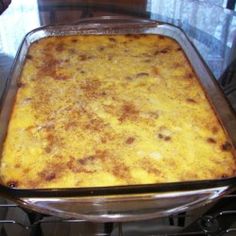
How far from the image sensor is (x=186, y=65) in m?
1.16

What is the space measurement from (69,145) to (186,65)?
0.53 metres

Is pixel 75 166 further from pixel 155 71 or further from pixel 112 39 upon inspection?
pixel 112 39

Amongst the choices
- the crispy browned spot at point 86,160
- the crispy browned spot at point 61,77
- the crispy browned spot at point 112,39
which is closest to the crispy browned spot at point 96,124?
the crispy browned spot at point 86,160

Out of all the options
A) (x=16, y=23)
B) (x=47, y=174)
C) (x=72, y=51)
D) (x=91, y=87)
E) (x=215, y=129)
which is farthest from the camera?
(x=16, y=23)

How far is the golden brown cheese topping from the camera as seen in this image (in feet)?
2.56

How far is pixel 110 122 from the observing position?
3.01 ft

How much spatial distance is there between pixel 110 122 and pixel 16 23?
81 centimetres

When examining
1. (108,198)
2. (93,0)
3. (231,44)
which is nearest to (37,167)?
(108,198)

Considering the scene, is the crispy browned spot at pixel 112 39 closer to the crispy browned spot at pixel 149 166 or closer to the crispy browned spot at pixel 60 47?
the crispy browned spot at pixel 60 47

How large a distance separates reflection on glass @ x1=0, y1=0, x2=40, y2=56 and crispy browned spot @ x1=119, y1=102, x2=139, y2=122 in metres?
0.55

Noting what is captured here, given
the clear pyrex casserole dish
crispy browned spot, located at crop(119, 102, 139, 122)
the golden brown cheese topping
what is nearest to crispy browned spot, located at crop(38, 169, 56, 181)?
the golden brown cheese topping

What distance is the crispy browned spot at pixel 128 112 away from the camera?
934 millimetres

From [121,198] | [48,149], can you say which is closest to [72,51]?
[48,149]

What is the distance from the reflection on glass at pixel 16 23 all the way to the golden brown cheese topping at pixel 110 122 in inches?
5.4
